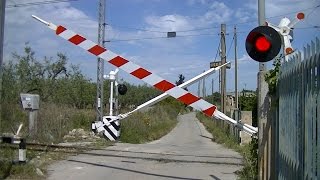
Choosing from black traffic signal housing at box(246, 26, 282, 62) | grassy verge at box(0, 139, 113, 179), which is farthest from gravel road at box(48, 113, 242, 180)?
black traffic signal housing at box(246, 26, 282, 62)

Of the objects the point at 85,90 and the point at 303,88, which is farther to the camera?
the point at 85,90

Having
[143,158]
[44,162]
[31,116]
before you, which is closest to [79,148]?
[31,116]

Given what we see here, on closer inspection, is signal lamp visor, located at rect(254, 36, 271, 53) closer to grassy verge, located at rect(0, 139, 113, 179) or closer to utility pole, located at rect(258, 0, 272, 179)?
utility pole, located at rect(258, 0, 272, 179)

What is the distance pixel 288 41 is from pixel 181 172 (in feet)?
16.4

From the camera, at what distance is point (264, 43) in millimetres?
7570

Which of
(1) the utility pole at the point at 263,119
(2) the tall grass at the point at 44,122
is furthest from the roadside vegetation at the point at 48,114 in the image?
(1) the utility pole at the point at 263,119

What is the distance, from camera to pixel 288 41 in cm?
833

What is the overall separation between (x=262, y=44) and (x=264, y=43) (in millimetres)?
36

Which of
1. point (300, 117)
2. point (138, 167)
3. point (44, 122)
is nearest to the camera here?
point (300, 117)

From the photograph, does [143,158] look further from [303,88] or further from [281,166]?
[303,88]

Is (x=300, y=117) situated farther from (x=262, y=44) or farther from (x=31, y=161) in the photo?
(x=31, y=161)

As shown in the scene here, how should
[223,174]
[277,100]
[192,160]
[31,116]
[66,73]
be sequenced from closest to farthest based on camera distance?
1. [277,100]
2. [223,174]
3. [192,160]
4. [31,116]
5. [66,73]

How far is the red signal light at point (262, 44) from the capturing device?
7.55 meters

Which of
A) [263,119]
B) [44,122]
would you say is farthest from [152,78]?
[44,122]
